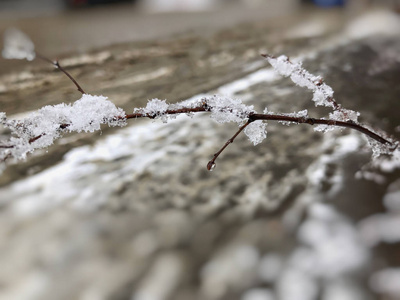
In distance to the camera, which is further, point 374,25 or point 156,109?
point 374,25

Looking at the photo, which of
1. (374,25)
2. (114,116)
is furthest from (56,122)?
(374,25)

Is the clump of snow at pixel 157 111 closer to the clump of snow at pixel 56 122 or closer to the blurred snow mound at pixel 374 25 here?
the clump of snow at pixel 56 122

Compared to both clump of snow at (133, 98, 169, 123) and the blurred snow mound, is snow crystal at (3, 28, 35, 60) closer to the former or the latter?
clump of snow at (133, 98, 169, 123)

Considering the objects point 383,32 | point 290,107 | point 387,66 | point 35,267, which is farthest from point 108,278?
point 383,32

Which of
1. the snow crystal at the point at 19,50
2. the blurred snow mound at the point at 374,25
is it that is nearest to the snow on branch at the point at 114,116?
the snow crystal at the point at 19,50

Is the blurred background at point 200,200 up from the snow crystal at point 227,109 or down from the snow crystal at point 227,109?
down

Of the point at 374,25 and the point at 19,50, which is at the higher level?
the point at 19,50

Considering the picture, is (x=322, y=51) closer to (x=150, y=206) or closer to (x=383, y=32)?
(x=383, y=32)

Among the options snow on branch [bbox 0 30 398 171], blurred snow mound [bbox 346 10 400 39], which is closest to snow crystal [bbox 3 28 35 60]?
snow on branch [bbox 0 30 398 171]

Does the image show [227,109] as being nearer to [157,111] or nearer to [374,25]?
[157,111]
